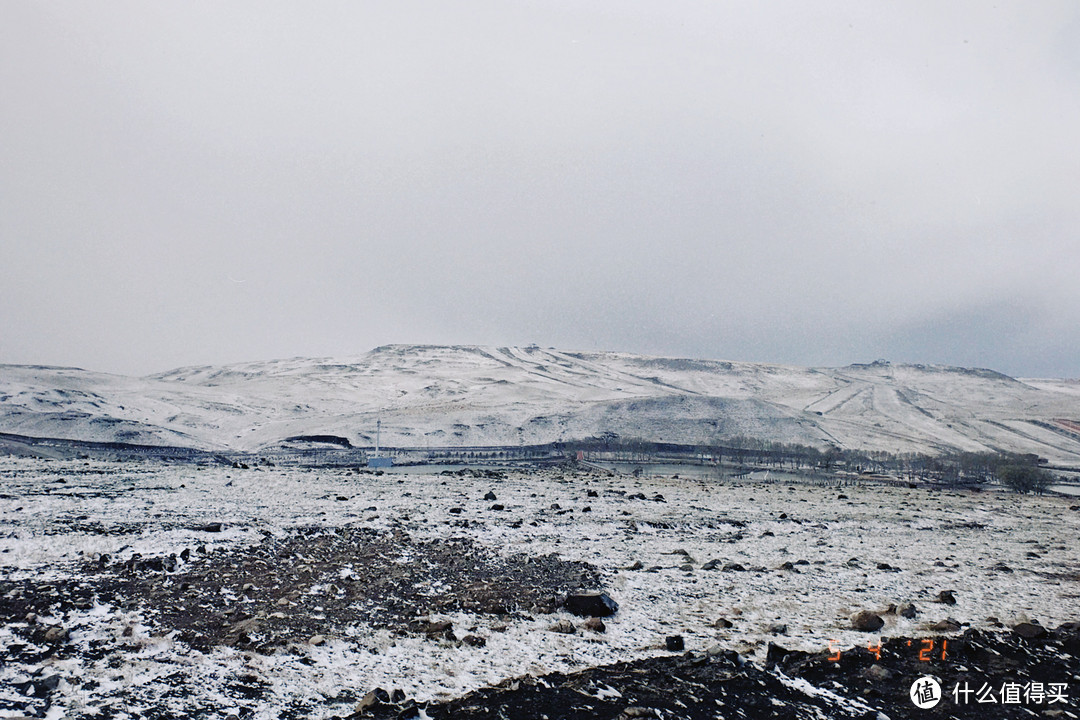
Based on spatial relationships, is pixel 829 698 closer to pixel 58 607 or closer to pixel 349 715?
pixel 349 715

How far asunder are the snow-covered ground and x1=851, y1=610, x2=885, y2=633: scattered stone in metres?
0.13

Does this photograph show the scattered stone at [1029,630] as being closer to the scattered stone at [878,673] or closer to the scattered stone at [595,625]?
Answer: the scattered stone at [878,673]

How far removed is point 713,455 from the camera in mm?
96312

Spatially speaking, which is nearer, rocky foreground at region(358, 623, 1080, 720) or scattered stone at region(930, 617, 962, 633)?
rocky foreground at region(358, 623, 1080, 720)

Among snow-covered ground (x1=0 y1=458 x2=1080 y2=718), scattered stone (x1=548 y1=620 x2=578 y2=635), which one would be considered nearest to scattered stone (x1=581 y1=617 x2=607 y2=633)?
snow-covered ground (x1=0 y1=458 x2=1080 y2=718)

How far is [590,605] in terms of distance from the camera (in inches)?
405

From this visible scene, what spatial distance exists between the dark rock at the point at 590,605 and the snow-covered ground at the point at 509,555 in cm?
22

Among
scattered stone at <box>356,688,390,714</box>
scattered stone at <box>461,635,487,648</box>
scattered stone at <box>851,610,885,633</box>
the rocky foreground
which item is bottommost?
scattered stone at <box>461,635,487,648</box>

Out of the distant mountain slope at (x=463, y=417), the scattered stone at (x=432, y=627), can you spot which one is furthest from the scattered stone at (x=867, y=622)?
the distant mountain slope at (x=463, y=417)

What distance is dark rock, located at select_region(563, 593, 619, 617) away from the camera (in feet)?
33.6

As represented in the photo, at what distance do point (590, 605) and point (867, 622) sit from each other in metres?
4.54

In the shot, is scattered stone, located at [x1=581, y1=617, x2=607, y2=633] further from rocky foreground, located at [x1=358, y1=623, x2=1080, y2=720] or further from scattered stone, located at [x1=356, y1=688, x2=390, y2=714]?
scattered stone, located at [x1=356, y1=688, x2=390, y2=714]

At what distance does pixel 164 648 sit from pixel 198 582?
294cm

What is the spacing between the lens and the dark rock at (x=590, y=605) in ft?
33.6
